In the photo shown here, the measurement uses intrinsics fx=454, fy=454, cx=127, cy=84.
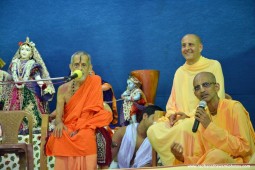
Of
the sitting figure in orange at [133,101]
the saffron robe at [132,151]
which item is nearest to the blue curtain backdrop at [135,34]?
the sitting figure in orange at [133,101]

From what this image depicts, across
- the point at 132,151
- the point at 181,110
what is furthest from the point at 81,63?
the point at 132,151

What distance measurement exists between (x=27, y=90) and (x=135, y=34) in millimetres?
2063

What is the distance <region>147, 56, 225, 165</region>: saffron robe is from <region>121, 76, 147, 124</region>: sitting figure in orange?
1350 millimetres

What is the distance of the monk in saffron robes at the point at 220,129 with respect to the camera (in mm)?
4073

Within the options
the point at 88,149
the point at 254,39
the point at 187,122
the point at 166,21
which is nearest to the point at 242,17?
the point at 254,39

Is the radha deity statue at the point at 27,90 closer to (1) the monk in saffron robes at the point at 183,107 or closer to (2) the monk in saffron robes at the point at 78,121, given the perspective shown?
(2) the monk in saffron robes at the point at 78,121

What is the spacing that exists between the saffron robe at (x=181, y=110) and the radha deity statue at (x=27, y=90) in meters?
2.47

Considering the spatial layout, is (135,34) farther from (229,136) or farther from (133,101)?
(229,136)

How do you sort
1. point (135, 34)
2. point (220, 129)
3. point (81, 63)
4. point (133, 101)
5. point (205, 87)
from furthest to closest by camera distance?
point (135, 34)
point (133, 101)
point (81, 63)
point (205, 87)
point (220, 129)

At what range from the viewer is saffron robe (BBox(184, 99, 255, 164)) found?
13.3ft

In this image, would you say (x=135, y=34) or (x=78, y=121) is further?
(x=135, y=34)

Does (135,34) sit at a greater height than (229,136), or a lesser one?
greater

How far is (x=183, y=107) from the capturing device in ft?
16.5

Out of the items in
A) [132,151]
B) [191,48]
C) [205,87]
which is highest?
[191,48]
